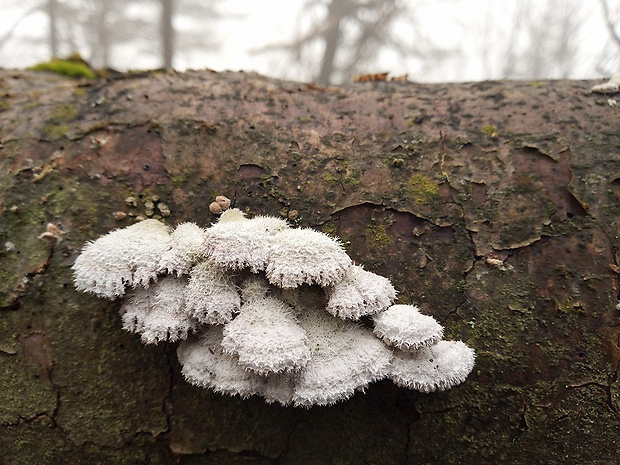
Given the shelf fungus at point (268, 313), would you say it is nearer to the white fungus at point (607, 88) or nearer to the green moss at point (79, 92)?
the green moss at point (79, 92)

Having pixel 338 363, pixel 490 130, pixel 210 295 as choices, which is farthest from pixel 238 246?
pixel 490 130

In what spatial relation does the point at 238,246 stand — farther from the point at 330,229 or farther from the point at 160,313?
the point at 330,229

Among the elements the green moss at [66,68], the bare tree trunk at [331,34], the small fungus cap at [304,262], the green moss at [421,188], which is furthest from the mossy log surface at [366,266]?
the bare tree trunk at [331,34]

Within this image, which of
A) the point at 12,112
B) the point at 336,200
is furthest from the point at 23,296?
the point at 336,200

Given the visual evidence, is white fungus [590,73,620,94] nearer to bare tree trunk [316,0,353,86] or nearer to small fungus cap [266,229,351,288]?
small fungus cap [266,229,351,288]

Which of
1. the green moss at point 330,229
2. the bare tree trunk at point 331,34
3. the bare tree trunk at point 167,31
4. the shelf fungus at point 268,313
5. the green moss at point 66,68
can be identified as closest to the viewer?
the shelf fungus at point 268,313

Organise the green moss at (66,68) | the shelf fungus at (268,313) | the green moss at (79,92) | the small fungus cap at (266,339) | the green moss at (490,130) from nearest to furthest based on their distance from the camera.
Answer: the small fungus cap at (266,339) < the shelf fungus at (268,313) < the green moss at (490,130) < the green moss at (79,92) < the green moss at (66,68)

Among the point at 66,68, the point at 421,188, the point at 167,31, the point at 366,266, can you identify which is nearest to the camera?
the point at 366,266
